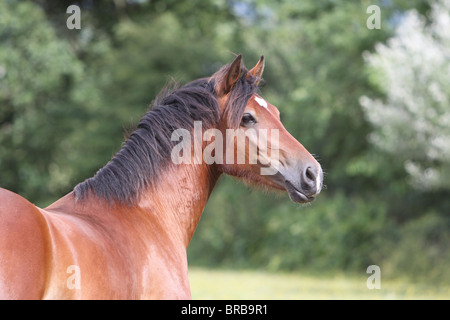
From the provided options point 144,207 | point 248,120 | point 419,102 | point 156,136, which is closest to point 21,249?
point 144,207

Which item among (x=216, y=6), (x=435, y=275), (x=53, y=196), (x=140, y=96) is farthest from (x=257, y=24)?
(x=435, y=275)

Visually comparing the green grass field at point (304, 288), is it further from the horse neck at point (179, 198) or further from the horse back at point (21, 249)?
the horse back at point (21, 249)

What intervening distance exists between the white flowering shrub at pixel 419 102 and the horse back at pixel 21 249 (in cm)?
1083

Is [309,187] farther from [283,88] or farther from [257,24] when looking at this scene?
[257,24]

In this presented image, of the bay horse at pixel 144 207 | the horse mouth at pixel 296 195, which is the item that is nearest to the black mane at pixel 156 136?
the bay horse at pixel 144 207

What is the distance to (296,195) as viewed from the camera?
12.3 feet

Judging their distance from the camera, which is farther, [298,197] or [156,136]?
[298,197]

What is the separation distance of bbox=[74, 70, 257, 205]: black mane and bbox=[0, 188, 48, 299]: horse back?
22.1 inches

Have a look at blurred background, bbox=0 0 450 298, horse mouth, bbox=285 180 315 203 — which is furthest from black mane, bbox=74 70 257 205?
blurred background, bbox=0 0 450 298

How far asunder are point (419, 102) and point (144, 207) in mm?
10777

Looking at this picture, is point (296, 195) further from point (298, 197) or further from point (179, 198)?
point (179, 198)

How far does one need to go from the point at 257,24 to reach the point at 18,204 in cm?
2338

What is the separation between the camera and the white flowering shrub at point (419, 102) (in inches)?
502

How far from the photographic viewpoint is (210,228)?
21984mm
